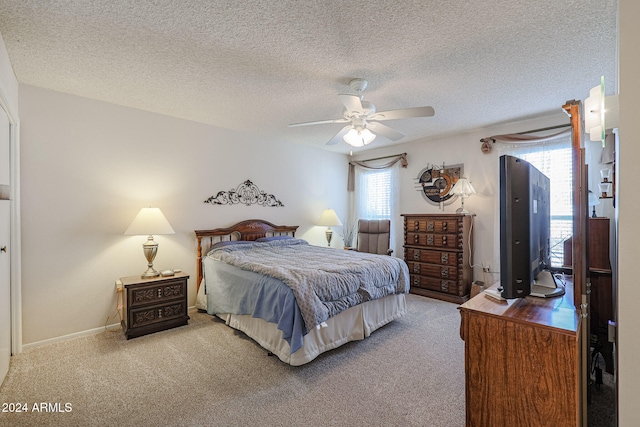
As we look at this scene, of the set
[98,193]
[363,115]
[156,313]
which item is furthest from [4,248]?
[363,115]

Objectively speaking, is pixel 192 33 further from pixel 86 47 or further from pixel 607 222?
pixel 607 222

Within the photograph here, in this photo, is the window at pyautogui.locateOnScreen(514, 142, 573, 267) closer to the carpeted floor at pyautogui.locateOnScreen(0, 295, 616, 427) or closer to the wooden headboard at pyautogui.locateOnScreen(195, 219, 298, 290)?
the carpeted floor at pyautogui.locateOnScreen(0, 295, 616, 427)

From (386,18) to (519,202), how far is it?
139 cm

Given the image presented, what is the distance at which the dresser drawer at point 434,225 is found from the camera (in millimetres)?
4164

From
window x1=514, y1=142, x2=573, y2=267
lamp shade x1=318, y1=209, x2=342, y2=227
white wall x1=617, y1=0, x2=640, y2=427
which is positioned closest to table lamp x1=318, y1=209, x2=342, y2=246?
lamp shade x1=318, y1=209, x2=342, y2=227

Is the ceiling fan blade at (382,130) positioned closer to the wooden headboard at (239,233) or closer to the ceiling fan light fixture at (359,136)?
the ceiling fan light fixture at (359,136)

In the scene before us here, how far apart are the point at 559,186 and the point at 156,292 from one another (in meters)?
4.98

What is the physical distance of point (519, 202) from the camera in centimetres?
140

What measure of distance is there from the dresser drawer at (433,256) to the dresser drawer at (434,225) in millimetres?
317

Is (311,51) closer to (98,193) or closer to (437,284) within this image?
(98,193)

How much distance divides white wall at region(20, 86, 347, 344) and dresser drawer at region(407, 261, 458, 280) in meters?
2.82

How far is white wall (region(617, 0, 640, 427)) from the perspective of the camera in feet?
2.95

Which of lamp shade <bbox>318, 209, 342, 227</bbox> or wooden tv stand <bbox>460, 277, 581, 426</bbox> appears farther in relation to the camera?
lamp shade <bbox>318, 209, 342, 227</bbox>

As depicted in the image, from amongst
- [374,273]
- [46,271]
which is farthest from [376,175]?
[46,271]
